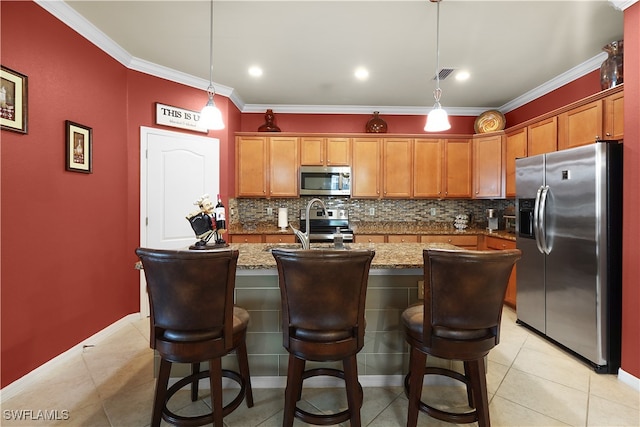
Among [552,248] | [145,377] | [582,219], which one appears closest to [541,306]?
[552,248]

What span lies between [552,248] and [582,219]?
1.23 ft

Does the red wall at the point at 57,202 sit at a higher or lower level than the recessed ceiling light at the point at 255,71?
lower

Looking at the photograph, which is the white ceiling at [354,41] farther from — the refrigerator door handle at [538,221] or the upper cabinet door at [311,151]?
the refrigerator door handle at [538,221]

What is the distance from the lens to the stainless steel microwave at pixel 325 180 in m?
4.26

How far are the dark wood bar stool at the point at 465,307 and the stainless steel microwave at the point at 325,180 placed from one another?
2.93 meters

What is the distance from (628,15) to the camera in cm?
210

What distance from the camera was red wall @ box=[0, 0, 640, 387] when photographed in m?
2.00

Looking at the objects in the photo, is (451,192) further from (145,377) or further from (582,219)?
(145,377)

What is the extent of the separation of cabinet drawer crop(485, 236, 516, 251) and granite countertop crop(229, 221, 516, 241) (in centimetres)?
6

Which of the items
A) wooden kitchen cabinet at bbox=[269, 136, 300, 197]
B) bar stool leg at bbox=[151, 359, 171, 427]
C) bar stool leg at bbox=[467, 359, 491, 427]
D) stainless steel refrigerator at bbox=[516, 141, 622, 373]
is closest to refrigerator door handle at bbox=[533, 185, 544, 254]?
Result: stainless steel refrigerator at bbox=[516, 141, 622, 373]

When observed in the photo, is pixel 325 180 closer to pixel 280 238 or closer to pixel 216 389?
pixel 280 238

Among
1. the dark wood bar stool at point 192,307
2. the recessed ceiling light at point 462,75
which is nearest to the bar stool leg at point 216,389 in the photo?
the dark wood bar stool at point 192,307

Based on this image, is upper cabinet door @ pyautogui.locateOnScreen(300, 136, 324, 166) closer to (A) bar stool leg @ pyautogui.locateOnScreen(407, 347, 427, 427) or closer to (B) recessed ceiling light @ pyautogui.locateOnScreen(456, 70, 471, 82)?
(B) recessed ceiling light @ pyautogui.locateOnScreen(456, 70, 471, 82)

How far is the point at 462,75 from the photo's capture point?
3.41m
